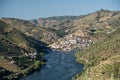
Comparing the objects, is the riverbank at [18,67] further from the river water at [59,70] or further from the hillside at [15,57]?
the river water at [59,70]

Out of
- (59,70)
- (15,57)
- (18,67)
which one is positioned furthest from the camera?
(15,57)

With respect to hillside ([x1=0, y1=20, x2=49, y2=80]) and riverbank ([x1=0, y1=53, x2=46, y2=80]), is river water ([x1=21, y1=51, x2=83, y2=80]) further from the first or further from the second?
hillside ([x1=0, y1=20, x2=49, y2=80])

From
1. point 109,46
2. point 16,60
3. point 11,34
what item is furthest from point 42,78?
point 11,34

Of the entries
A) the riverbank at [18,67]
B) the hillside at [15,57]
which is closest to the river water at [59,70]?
the riverbank at [18,67]

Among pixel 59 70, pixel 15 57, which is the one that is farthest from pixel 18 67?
pixel 59 70

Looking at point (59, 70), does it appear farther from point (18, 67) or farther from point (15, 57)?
point (15, 57)

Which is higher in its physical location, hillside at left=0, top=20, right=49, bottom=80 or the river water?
hillside at left=0, top=20, right=49, bottom=80

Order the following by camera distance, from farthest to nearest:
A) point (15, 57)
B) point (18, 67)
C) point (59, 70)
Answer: point (15, 57), point (18, 67), point (59, 70)

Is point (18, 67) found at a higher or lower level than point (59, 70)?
higher

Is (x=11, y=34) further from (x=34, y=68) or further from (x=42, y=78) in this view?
(x=42, y=78)

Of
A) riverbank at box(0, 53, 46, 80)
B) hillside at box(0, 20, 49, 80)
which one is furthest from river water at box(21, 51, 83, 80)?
hillside at box(0, 20, 49, 80)
